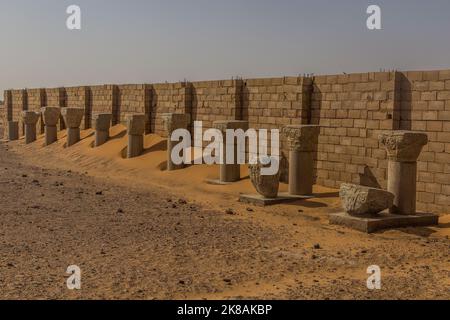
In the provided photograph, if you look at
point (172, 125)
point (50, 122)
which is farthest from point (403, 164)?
point (50, 122)

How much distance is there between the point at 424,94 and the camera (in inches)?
452

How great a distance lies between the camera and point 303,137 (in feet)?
42.2

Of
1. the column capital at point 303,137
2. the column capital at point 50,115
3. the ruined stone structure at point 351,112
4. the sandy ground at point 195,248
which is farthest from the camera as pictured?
the column capital at point 50,115

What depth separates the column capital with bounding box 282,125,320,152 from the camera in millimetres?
12852

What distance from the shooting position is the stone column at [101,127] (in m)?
22.4

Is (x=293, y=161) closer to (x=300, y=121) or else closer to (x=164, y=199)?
(x=300, y=121)

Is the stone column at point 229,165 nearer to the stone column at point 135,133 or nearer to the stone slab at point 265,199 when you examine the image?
the stone slab at point 265,199

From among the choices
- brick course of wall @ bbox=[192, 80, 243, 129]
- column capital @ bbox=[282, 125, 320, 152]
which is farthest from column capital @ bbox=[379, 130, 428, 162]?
brick course of wall @ bbox=[192, 80, 243, 129]

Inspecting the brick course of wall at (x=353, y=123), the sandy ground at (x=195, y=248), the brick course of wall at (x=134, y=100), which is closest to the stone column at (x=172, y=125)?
the sandy ground at (x=195, y=248)

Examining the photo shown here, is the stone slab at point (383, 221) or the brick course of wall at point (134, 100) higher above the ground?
the brick course of wall at point (134, 100)

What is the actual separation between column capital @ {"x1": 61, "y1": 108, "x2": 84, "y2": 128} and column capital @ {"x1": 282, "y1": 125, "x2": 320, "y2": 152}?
1448cm

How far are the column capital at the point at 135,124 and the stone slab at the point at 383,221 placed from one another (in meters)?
11.2
